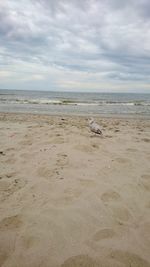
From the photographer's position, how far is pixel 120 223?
78.1 inches

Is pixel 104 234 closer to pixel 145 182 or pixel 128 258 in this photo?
pixel 128 258

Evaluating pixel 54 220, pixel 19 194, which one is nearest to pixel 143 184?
pixel 54 220

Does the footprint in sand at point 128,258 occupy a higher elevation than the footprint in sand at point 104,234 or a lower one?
lower

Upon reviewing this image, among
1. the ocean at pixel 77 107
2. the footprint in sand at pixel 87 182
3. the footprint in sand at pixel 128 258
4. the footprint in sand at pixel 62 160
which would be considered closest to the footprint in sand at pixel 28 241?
the footprint in sand at pixel 128 258

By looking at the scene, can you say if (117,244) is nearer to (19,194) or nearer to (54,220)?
(54,220)

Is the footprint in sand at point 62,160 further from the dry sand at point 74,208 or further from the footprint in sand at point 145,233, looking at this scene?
the footprint in sand at point 145,233

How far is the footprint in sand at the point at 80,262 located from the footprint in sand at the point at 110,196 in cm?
87

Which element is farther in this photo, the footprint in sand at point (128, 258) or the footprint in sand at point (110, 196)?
the footprint in sand at point (110, 196)

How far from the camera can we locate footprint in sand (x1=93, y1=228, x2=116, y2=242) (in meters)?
1.79

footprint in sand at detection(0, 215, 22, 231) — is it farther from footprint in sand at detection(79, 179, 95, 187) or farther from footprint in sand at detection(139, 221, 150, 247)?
footprint in sand at detection(139, 221, 150, 247)

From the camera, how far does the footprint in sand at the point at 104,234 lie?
5.89 ft

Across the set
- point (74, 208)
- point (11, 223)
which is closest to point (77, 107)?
point (74, 208)

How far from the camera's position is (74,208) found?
87.3 inches

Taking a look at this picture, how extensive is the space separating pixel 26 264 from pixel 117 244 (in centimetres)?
→ 80
